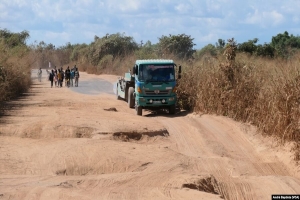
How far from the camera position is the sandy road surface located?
10406 millimetres

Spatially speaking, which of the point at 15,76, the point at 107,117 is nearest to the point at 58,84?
the point at 15,76

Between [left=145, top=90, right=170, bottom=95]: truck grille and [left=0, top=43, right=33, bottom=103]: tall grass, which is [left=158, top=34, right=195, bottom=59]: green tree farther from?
[left=145, top=90, right=170, bottom=95]: truck grille

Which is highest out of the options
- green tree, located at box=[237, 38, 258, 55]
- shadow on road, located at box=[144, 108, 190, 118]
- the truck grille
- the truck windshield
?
green tree, located at box=[237, 38, 258, 55]

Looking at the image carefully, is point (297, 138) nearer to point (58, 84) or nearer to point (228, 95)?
point (228, 95)

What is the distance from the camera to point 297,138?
14.8m

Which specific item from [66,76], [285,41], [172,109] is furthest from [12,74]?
[285,41]

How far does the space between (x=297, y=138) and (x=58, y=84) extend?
112ft

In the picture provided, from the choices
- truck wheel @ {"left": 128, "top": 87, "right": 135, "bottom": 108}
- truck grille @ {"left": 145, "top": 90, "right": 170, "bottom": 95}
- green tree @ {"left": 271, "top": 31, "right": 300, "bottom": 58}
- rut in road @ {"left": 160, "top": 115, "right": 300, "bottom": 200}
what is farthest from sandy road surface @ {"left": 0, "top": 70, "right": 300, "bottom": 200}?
green tree @ {"left": 271, "top": 31, "right": 300, "bottom": 58}

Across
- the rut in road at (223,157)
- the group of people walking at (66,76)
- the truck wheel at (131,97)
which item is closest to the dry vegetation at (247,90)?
the rut in road at (223,157)

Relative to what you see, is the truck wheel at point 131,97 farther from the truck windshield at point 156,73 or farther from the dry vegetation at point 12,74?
the dry vegetation at point 12,74

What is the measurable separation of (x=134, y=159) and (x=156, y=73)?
34.9ft

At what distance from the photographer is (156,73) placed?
24.1 meters

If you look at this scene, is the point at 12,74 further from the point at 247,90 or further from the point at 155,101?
the point at 247,90

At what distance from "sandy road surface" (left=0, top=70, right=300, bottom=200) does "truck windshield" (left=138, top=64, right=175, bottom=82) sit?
1878mm
